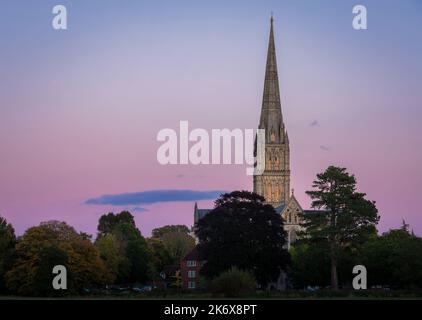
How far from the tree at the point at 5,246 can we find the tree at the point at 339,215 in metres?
29.3

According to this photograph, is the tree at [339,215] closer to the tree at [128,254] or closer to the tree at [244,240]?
the tree at [244,240]

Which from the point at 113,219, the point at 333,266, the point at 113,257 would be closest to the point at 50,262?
the point at 113,257

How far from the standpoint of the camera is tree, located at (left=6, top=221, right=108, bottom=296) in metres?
89.3

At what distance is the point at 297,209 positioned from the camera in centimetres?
18738

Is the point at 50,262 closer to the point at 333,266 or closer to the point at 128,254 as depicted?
the point at 333,266

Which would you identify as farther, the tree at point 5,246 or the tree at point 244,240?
the tree at point 5,246

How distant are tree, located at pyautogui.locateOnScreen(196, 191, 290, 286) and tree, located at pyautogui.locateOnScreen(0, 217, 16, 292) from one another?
733 inches

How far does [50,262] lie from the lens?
90250 mm

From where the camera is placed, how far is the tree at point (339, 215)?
92250 millimetres

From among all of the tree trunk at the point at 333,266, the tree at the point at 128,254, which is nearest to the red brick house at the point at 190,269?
the tree at the point at 128,254

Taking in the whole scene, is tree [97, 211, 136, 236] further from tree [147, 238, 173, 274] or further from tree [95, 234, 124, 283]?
tree [95, 234, 124, 283]

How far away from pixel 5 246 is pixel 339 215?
3410 cm
